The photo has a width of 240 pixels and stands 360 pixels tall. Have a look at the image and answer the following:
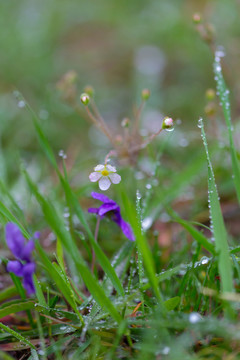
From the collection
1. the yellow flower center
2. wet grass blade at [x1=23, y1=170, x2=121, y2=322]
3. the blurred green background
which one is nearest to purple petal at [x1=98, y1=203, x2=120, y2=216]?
the yellow flower center

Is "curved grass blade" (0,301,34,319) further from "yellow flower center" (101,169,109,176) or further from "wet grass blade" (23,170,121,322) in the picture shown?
"yellow flower center" (101,169,109,176)

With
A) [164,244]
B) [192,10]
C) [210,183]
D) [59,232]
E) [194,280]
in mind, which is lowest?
[164,244]

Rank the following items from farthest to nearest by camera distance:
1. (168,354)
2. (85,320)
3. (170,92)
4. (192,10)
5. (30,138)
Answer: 1. (192,10)
2. (170,92)
3. (30,138)
4. (85,320)
5. (168,354)

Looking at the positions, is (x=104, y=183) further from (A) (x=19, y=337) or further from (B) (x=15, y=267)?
(A) (x=19, y=337)

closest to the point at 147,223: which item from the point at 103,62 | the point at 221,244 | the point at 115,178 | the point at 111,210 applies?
the point at 111,210

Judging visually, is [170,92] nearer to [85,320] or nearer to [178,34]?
[178,34]

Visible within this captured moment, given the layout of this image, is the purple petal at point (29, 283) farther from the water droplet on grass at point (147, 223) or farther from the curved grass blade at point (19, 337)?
the water droplet on grass at point (147, 223)

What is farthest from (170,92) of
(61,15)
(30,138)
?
(61,15)

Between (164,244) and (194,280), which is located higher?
(194,280)
